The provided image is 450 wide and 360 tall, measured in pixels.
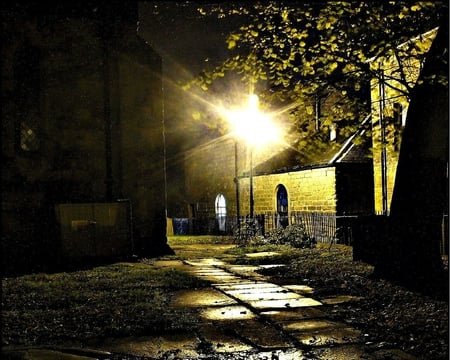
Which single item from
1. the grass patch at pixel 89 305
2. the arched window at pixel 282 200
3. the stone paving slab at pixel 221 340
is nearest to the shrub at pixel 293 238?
the arched window at pixel 282 200

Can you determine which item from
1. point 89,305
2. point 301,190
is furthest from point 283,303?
point 301,190

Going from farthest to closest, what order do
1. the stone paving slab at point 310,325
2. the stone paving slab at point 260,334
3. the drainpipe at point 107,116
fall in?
the drainpipe at point 107,116 → the stone paving slab at point 310,325 → the stone paving slab at point 260,334

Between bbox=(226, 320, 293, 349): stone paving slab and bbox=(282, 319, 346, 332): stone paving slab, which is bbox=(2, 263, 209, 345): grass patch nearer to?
bbox=(226, 320, 293, 349): stone paving slab

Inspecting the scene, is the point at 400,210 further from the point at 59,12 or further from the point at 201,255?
the point at 59,12

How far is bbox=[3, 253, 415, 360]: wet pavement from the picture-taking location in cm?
529

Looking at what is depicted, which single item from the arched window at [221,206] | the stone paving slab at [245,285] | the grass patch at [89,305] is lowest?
the stone paving slab at [245,285]

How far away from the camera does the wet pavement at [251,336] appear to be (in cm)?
529

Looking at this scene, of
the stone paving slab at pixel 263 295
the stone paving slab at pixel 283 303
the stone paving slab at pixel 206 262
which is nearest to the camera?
the stone paving slab at pixel 283 303

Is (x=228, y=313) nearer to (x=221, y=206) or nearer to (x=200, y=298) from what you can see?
(x=200, y=298)

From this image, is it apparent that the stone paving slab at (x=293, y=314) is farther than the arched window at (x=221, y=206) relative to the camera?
No

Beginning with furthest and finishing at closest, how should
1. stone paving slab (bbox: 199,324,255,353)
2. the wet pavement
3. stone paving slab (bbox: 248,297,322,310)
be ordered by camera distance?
stone paving slab (bbox: 248,297,322,310), stone paving slab (bbox: 199,324,255,353), the wet pavement

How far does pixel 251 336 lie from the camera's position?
19.8ft

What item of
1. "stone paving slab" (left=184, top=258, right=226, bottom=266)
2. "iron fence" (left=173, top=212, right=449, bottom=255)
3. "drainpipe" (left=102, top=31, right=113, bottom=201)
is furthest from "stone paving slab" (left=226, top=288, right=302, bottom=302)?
"drainpipe" (left=102, top=31, right=113, bottom=201)

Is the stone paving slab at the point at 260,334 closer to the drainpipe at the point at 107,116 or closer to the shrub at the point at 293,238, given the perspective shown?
the drainpipe at the point at 107,116
